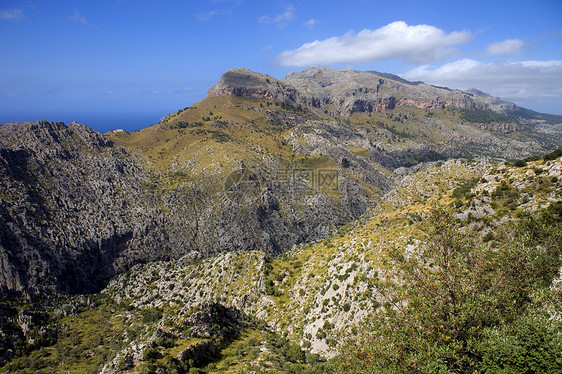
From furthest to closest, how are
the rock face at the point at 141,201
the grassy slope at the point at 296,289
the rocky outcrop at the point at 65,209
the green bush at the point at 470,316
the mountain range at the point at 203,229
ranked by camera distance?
1. the rock face at the point at 141,201
2. the rocky outcrop at the point at 65,209
3. the mountain range at the point at 203,229
4. the grassy slope at the point at 296,289
5. the green bush at the point at 470,316

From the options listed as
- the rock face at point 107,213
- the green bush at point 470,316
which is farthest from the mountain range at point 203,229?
the green bush at point 470,316

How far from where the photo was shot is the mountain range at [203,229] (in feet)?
155

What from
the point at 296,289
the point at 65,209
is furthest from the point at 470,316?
the point at 65,209

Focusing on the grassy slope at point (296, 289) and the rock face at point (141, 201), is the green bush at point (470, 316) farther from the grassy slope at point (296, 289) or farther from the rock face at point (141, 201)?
the rock face at point (141, 201)

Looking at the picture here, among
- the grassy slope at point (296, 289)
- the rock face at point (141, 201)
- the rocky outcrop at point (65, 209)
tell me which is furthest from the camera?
the rock face at point (141, 201)

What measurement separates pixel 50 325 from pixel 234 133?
144m

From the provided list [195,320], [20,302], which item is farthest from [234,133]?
[195,320]

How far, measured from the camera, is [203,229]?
431 ft

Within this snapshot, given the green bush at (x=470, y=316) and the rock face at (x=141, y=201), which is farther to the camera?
the rock face at (x=141, y=201)

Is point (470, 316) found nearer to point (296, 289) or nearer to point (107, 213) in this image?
point (296, 289)

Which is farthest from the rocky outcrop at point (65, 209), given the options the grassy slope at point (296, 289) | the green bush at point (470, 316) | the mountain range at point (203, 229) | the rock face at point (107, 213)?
the green bush at point (470, 316)

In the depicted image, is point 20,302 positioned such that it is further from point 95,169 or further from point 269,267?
point 269,267

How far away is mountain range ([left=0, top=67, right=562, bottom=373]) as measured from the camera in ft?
155

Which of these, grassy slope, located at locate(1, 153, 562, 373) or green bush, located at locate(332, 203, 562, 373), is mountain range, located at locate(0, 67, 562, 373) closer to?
grassy slope, located at locate(1, 153, 562, 373)
